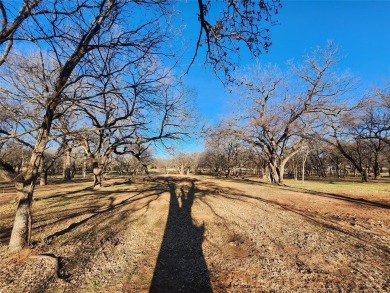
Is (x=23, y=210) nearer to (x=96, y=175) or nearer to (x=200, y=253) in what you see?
(x=200, y=253)

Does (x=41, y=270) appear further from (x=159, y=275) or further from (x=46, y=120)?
(x=46, y=120)

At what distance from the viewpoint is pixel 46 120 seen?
16.9 ft

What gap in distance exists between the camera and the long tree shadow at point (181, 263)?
12.8 ft

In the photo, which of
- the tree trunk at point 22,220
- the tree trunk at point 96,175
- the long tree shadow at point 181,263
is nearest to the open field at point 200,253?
the long tree shadow at point 181,263

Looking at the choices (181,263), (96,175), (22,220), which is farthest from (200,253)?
(96,175)

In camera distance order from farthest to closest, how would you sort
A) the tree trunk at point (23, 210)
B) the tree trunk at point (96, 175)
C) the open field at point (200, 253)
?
the tree trunk at point (96, 175) → the tree trunk at point (23, 210) → the open field at point (200, 253)

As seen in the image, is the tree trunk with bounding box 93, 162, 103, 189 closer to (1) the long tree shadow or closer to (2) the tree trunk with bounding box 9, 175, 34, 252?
(1) the long tree shadow

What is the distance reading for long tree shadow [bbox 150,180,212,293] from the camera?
391 cm

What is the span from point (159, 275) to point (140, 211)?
5.21 metres

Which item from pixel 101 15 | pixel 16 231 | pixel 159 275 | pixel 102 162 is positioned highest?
A: pixel 101 15

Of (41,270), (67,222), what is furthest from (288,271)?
(67,222)

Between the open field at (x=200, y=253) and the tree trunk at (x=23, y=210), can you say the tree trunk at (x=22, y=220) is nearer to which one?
the tree trunk at (x=23, y=210)

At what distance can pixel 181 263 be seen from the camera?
4730 millimetres

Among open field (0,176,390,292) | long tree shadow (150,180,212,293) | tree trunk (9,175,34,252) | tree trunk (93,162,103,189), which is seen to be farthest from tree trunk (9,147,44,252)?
tree trunk (93,162,103,189)
